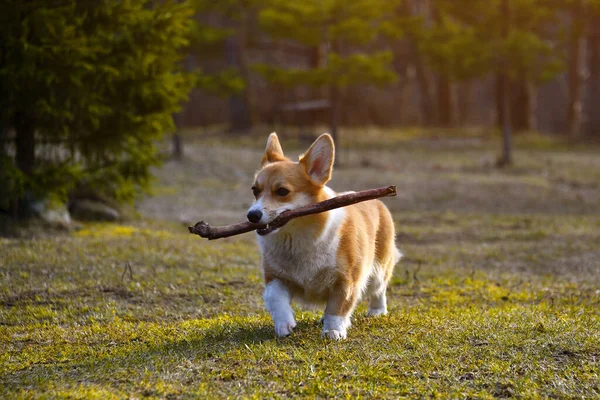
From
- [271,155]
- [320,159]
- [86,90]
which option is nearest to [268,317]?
[271,155]

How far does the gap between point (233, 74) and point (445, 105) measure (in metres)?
15.2

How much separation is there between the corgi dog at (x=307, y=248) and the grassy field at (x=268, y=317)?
8.8 inches

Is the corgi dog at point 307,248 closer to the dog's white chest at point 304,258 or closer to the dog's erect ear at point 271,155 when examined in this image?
the dog's white chest at point 304,258

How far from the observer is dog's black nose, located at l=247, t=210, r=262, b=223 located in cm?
502

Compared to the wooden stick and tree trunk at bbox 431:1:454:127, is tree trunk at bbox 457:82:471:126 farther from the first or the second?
the wooden stick

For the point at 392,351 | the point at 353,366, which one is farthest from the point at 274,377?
the point at 392,351

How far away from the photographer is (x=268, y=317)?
20.7 ft

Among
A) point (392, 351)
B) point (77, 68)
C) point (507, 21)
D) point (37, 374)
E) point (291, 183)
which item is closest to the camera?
point (37, 374)

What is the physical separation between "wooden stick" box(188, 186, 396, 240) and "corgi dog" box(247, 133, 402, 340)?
46 mm

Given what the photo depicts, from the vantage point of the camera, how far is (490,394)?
14.1 ft

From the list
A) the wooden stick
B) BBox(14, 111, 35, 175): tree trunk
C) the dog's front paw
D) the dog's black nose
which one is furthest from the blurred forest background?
the dog's front paw

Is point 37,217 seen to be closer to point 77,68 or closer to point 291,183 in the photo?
point 77,68

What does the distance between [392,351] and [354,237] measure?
937 millimetres

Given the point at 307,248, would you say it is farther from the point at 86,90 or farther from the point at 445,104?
the point at 445,104
